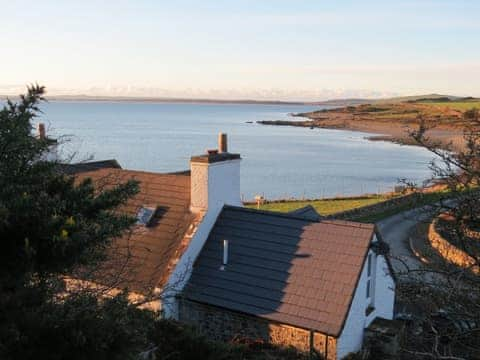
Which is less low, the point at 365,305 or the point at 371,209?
the point at 365,305

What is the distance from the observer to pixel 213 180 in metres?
13.4

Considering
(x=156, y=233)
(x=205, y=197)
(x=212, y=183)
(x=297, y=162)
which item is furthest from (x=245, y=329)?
(x=297, y=162)

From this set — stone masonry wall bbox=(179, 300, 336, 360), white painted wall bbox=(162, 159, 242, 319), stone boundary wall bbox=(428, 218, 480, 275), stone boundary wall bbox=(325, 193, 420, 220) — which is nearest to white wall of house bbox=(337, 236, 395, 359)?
stone masonry wall bbox=(179, 300, 336, 360)

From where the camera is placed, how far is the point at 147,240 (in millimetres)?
13602

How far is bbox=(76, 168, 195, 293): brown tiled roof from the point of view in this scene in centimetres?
1239

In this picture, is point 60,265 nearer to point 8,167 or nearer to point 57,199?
point 57,199

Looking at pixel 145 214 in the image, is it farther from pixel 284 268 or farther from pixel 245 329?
pixel 245 329

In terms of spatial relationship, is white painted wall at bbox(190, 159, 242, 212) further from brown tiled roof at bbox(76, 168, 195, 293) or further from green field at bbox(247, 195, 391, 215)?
green field at bbox(247, 195, 391, 215)

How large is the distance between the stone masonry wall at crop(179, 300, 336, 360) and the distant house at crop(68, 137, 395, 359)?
0.9 inches

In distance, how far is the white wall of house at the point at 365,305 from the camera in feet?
36.9

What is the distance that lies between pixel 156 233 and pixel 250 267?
2.78 m

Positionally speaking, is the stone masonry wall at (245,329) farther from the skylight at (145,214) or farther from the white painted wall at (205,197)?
the skylight at (145,214)

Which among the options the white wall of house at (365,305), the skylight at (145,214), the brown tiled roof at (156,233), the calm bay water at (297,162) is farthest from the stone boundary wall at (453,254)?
the calm bay water at (297,162)

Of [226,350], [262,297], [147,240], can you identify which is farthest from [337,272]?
[147,240]
